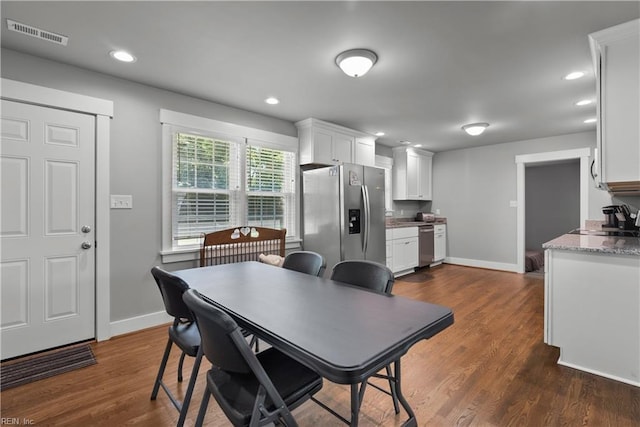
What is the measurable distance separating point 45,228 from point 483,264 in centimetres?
649

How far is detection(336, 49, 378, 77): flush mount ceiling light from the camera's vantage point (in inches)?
90.8

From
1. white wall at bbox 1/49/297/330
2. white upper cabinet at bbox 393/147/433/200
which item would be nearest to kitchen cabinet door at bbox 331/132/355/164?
white upper cabinet at bbox 393/147/433/200

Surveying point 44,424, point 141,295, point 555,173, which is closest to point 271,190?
point 141,295

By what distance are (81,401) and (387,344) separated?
2.03 m

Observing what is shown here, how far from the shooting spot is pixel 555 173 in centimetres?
679

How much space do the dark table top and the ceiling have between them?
66.3 inches

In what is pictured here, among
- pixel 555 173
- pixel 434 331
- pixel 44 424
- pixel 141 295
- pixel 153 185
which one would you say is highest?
pixel 555 173

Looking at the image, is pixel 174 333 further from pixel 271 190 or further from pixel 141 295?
pixel 271 190

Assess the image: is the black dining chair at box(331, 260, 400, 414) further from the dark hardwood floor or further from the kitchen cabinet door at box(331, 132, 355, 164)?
the kitchen cabinet door at box(331, 132, 355, 164)

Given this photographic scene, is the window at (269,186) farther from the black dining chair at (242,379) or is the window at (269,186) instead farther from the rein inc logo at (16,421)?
the black dining chair at (242,379)

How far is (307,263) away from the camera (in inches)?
92.8

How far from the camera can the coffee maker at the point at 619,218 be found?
3443 mm

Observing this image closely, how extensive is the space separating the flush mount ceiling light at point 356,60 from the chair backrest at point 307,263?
1474mm

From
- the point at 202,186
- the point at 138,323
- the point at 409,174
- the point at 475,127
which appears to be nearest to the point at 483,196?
the point at 409,174
